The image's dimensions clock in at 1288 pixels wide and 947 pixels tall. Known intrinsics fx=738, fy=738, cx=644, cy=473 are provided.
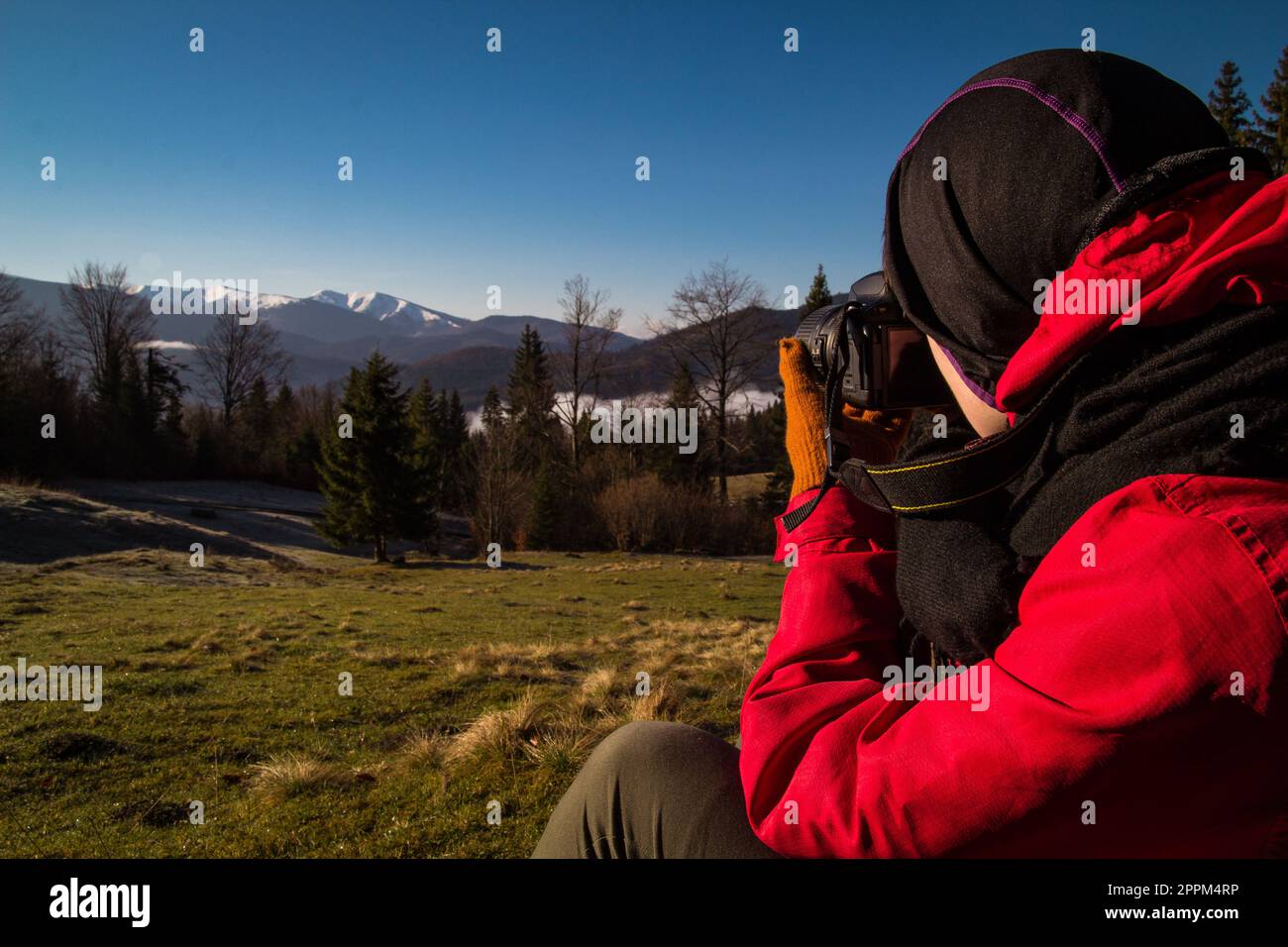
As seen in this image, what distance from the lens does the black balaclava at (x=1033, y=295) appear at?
0.81 meters

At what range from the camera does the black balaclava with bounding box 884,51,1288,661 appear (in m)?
0.81

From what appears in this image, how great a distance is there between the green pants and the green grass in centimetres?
138

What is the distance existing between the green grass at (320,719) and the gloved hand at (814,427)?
1.94m

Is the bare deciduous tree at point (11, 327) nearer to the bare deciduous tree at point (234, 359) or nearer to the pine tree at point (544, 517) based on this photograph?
the bare deciduous tree at point (234, 359)

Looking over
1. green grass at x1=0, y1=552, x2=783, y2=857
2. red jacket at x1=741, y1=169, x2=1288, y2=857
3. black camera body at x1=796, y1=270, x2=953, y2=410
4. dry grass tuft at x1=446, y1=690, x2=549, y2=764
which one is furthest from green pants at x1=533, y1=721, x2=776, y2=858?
dry grass tuft at x1=446, y1=690, x2=549, y2=764

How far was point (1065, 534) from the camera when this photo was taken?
89 centimetres

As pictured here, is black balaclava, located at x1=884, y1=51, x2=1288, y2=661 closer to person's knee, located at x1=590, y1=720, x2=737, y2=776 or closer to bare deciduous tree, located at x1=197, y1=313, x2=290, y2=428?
person's knee, located at x1=590, y1=720, x2=737, y2=776

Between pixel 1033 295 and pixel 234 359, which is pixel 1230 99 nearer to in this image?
pixel 1033 295

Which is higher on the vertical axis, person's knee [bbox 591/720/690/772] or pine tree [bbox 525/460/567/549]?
person's knee [bbox 591/720/690/772]

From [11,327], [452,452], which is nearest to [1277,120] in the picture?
[452,452]

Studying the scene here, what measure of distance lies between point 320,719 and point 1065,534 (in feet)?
14.9

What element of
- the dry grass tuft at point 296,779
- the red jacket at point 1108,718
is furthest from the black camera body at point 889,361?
the dry grass tuft at point 296,779
